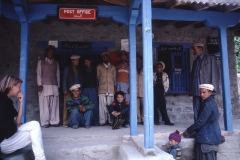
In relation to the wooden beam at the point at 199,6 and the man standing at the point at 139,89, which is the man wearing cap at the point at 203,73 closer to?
the wooden beam at the point at 199,6

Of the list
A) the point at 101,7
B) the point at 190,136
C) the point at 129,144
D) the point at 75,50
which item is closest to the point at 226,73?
the point at 190,136

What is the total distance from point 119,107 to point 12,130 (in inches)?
109

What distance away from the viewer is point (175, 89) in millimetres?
6832

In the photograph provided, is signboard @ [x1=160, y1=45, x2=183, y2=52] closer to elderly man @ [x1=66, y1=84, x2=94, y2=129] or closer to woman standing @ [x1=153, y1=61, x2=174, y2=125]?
woman standing @ [x1=153, y1=61, x2=174, y2=125]

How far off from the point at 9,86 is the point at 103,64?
2.99 meters

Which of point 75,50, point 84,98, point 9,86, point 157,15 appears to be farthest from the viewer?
point 75,50

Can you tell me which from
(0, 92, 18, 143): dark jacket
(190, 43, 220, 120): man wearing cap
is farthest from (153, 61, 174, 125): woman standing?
(0, 92, 18, 143): dark jacket

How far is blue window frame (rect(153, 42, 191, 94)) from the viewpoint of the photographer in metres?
6.82

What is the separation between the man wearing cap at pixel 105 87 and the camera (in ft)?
19.6

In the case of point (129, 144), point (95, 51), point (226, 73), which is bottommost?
point (129, 144)

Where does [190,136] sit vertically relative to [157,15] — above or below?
below

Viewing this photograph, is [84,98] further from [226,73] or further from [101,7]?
[226,73]

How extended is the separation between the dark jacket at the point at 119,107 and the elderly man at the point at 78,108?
0.45 meters

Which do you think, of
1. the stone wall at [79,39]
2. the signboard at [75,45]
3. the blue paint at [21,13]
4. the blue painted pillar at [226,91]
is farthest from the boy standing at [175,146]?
the blue paint at [21,13]
